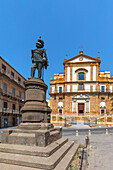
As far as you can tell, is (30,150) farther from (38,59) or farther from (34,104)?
(38,59)

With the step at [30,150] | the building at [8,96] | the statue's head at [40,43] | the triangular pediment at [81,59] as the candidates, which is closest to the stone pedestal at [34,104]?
the step at [30,150]

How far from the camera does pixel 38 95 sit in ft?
23.4

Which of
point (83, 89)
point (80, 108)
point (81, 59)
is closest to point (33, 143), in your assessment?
point (80, 108)

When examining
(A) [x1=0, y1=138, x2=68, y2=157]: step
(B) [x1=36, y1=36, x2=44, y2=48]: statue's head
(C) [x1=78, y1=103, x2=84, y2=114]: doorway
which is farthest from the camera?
(C) [x1=78, y1=103, x2=84, y2=114]: doorway

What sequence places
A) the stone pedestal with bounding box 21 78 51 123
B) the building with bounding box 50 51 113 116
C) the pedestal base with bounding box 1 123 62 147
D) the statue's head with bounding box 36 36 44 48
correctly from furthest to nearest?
the building with bounding box 50 51 113 116, the statue's head with bounding box 36 36 44 48, the stone pedestal with bounding box 21 78 51 123, the pedestal base with bounding box 1 123 62 147

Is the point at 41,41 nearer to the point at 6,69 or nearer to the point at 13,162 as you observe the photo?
the point at 13,162

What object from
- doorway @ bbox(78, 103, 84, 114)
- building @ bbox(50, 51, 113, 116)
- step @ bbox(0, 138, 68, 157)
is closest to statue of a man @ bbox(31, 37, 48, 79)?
step @ bbox(0, 138, 68, 157)

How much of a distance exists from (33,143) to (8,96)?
2363 centimetres

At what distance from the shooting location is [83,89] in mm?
36875

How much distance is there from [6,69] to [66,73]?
17163mm

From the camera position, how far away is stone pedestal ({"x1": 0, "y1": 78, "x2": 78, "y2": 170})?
4.49 m

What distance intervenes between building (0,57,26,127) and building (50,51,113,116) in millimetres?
11314

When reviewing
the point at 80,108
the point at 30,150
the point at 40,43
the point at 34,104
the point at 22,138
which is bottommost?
the point at 80,108

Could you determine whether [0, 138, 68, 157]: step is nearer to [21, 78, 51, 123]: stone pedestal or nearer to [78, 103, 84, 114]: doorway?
[21, 78, 51, 123]: stone pedestal
